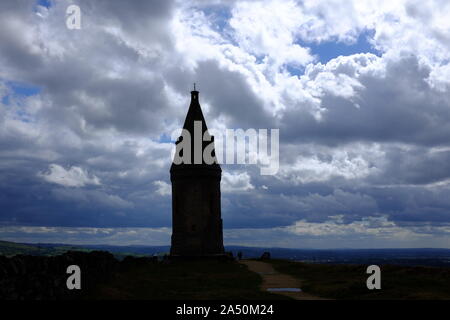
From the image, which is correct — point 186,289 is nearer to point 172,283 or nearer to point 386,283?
point 172,283

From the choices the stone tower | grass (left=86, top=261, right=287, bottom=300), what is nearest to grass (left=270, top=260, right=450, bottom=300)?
grass (left=86, top=261, right=287, bottom=300)

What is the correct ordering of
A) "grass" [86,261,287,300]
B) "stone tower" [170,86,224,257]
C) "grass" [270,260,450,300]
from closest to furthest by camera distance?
"grass" [86,261,287,300], "grass" [270,260,450,300], "stone tower" [170,86,224,257]

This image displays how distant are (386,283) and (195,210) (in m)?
28.2

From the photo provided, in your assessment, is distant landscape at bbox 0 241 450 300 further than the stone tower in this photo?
No

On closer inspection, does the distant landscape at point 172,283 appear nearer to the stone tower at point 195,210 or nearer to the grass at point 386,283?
the grass at point 386,283

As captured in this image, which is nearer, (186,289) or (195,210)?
(186,289)

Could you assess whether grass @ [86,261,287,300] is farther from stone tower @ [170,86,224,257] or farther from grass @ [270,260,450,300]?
stone tower @ [170,86,224,257]

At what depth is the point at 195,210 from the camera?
49.6 metres

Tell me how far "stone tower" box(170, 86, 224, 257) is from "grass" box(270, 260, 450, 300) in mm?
18496

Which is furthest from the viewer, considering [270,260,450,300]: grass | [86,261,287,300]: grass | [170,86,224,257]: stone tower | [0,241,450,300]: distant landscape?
[170,86,224,257]: stone tower

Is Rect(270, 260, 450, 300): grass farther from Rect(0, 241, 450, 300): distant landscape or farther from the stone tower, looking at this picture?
the stone tower

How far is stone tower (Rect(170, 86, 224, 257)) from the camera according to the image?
49.5 meters

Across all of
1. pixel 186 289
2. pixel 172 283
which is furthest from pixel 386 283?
pixel 172 283
